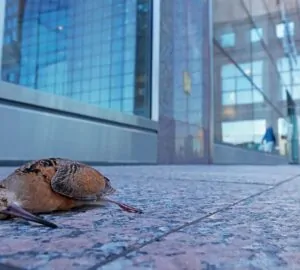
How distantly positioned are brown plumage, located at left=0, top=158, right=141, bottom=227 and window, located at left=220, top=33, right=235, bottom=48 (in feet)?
10.9

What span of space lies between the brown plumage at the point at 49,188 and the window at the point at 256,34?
15.5 feet

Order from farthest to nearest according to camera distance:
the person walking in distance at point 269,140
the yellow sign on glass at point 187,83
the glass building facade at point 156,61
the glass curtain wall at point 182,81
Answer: the person walking in distance at point 269,140 < the yellow sign on glass at point 187,83 < the glass curtain wall at point 182,81 < the glass building facade at point 156,61

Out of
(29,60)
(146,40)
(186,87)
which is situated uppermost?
(146,40)

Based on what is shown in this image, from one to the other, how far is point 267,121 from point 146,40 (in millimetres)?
3846

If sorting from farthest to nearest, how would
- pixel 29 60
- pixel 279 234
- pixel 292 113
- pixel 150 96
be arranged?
pixel 292 113 → pixel 150 96 → pixel 29 60 → pixel 279 234

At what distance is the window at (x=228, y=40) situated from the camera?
3.62 meters

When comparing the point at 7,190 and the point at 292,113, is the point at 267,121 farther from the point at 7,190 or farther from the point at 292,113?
the point at 7,190

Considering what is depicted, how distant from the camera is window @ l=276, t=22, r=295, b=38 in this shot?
21.8 feet

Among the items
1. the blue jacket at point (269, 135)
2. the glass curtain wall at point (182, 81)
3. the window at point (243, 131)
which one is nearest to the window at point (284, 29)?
the blue jacket at point (269, 135)

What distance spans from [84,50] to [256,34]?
12.4ft

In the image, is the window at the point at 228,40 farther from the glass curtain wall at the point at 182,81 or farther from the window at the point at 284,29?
the window at the point at 284,29

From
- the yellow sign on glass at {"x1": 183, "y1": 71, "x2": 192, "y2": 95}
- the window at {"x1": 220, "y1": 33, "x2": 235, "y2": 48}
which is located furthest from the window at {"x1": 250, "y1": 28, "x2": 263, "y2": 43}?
the yellow sign on glass at {"x1": 183, "y1": 71, "x2": 192, "y2": 95}

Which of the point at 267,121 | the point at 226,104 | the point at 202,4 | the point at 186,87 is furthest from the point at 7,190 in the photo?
the point at 267,121

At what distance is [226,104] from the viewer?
3656 mm
